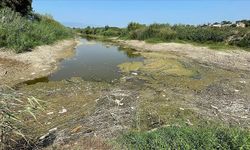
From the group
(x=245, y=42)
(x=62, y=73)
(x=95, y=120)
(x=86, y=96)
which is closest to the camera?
(x=95, y=120)

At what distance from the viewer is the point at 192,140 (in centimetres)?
488

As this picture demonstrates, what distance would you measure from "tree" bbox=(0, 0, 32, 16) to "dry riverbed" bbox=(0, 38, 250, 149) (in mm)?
18590

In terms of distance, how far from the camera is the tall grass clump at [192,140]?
4.44m

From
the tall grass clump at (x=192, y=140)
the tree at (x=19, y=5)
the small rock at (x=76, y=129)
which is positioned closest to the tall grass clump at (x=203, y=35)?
the tree at (x=19, y=5)

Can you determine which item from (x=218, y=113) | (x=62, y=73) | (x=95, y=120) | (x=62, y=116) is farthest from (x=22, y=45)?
(x=218, y=113)

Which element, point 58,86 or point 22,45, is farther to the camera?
point 22,45

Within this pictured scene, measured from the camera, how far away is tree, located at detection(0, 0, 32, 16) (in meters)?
28.9

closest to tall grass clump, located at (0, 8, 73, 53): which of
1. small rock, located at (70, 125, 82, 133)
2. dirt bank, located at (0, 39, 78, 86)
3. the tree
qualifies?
dirt bank, located at (0, 39, 78, 86)

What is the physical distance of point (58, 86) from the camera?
11.7m

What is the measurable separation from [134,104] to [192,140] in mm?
4061

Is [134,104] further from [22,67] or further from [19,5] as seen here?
[19,5]

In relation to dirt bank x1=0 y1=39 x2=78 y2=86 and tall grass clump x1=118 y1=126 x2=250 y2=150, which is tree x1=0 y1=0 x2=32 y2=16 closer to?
dirt bank x1=0 y1=39 x2=78 y2=86

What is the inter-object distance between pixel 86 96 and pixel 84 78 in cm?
407

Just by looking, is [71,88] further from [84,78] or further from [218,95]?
[218,95]
